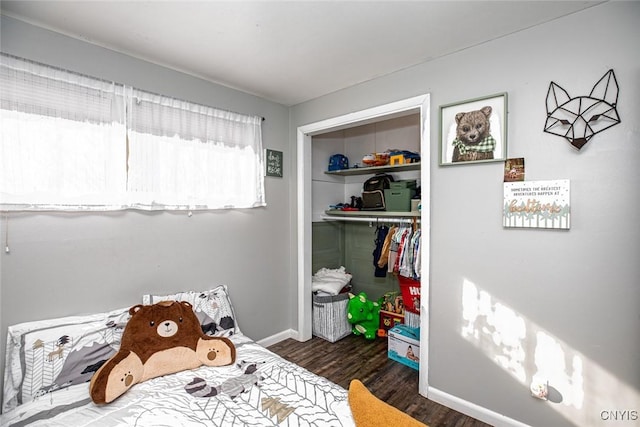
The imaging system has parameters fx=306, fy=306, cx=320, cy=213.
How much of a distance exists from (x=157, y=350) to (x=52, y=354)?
1.77 ft

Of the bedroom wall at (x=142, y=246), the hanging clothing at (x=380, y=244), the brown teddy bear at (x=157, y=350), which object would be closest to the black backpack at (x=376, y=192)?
the hanging clothing at (x=380, y=244)

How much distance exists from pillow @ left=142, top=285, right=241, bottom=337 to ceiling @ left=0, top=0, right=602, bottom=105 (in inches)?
70.5

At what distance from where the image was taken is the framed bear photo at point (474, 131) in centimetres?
201

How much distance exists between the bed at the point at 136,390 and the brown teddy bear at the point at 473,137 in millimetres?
1725

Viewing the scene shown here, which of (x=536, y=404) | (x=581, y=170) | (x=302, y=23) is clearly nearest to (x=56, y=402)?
(x=302, y=23)

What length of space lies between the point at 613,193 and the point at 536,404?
1.34 metres

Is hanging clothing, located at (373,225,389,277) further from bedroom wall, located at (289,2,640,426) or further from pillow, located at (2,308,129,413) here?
pillow, located at (2,308,129,413)

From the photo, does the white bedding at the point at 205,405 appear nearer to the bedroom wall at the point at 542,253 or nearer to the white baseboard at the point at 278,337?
the bedroom wall at the point at 542,253

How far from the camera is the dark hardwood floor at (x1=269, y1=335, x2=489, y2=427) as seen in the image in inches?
85.9

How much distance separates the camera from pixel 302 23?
1846 mm

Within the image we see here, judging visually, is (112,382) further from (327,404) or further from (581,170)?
(581,170)

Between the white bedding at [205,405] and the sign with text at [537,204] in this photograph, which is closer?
the white bedding at [205,405]

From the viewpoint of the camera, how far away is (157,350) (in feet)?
6.06

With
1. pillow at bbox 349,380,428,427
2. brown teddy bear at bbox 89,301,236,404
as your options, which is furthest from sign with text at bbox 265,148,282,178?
pillow at bbox 349,380,428,427
